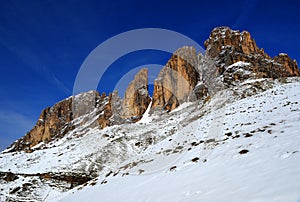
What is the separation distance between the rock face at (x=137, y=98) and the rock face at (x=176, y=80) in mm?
8915

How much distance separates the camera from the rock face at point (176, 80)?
7871 centimetres

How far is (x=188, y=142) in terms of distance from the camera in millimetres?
19594

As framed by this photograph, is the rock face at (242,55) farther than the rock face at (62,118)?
No

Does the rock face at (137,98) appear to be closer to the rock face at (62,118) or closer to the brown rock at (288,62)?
the rock face at (62,118)

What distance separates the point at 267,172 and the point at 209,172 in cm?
254

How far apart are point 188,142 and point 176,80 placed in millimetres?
68435

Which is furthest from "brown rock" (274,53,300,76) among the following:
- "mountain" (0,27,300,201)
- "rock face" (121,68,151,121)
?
"rock face" (121,68,151,121)

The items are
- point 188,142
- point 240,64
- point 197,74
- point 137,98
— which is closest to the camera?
point 188,142

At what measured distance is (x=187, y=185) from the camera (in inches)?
282

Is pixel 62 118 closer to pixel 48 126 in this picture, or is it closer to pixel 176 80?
pixel 48 126

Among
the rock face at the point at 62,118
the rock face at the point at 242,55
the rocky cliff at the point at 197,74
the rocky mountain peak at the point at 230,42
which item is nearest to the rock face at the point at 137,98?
the rocky cliff at the point at 197,74

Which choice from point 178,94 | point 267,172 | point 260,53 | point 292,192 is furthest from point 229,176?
point 260,53

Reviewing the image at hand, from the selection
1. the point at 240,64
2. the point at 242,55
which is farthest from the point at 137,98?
the point at 242,55

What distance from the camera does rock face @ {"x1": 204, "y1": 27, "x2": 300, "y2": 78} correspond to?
7019 cm
